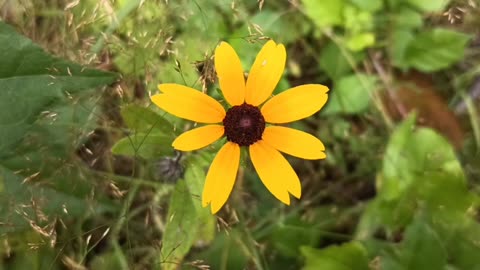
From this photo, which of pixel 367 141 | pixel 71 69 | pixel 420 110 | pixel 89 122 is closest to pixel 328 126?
pixel 367 141

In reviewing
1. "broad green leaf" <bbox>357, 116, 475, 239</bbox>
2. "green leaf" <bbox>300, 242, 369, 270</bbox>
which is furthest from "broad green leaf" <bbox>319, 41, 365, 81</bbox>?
"green leaf" <bbox>300, 242, 369, 270</bbox>

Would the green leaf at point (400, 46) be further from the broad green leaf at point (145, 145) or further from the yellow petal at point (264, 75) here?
the broad green leaf at point (145, 145)

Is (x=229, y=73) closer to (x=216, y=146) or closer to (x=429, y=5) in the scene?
(x=216, y=146)

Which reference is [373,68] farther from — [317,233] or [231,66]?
[231,66]

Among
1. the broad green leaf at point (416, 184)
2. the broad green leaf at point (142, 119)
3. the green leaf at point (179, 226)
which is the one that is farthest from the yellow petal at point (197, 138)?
the broad green leaf at point (416, 184)

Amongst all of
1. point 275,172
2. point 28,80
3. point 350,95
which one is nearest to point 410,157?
point 350,95
